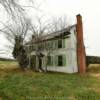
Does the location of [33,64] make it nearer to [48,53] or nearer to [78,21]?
[48,53]

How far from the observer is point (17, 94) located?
14766 millimetres

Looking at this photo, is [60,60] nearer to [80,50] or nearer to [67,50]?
[67,50]

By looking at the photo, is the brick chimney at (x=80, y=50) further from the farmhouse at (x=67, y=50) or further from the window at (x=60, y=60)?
the window at (x=60, y=60)

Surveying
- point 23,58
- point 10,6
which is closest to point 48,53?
point 23,58

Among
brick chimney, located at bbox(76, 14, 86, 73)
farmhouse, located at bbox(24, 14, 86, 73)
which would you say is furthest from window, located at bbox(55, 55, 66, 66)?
brick chimney, located at bbox(76, 14, 86, 73)

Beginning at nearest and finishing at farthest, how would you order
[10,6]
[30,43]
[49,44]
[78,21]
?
[10,6] → [78,21] → [49,44] → [30,43]

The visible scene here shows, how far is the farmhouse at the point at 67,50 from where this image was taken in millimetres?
31453

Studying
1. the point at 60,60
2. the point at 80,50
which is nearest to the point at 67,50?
the point at 80,50

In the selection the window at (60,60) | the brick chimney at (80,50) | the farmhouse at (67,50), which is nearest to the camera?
the brick chimney at (80,50)

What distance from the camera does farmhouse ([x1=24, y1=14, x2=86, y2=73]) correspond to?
103 feet

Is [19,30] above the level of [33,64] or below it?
above

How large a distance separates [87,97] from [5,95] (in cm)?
496

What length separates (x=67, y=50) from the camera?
1266 inches

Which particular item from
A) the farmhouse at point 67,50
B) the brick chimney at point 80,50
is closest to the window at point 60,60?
the farmhouse at point 67,50
